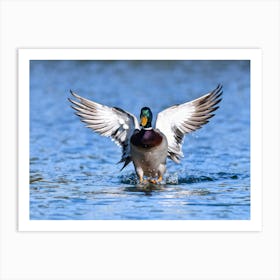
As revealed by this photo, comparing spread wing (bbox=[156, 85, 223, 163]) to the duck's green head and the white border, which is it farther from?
the white border

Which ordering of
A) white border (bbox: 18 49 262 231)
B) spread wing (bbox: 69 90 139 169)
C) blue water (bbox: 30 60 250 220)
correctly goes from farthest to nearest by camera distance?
spread wing (bbox: 69 90 139 169)
blue water (bbox: 30 60 250 220)
white border (bbox: 18 49 262 231)

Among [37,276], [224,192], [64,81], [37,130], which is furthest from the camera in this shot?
[64,81]

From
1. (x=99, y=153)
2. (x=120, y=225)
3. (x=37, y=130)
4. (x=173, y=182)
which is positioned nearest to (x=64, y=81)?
(x=37, y=130)

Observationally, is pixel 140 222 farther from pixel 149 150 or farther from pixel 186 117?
pixel 186 117

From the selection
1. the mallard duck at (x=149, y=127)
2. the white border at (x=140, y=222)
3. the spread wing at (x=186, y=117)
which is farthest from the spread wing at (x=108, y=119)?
Result: the white border at (x=140, y=222)

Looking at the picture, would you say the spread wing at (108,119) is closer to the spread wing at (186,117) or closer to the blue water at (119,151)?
the spread wing at (186,117)

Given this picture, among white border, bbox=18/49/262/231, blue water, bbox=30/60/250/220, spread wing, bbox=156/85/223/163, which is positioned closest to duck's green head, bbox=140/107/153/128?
spread wing, bbox=156/85/223/163
